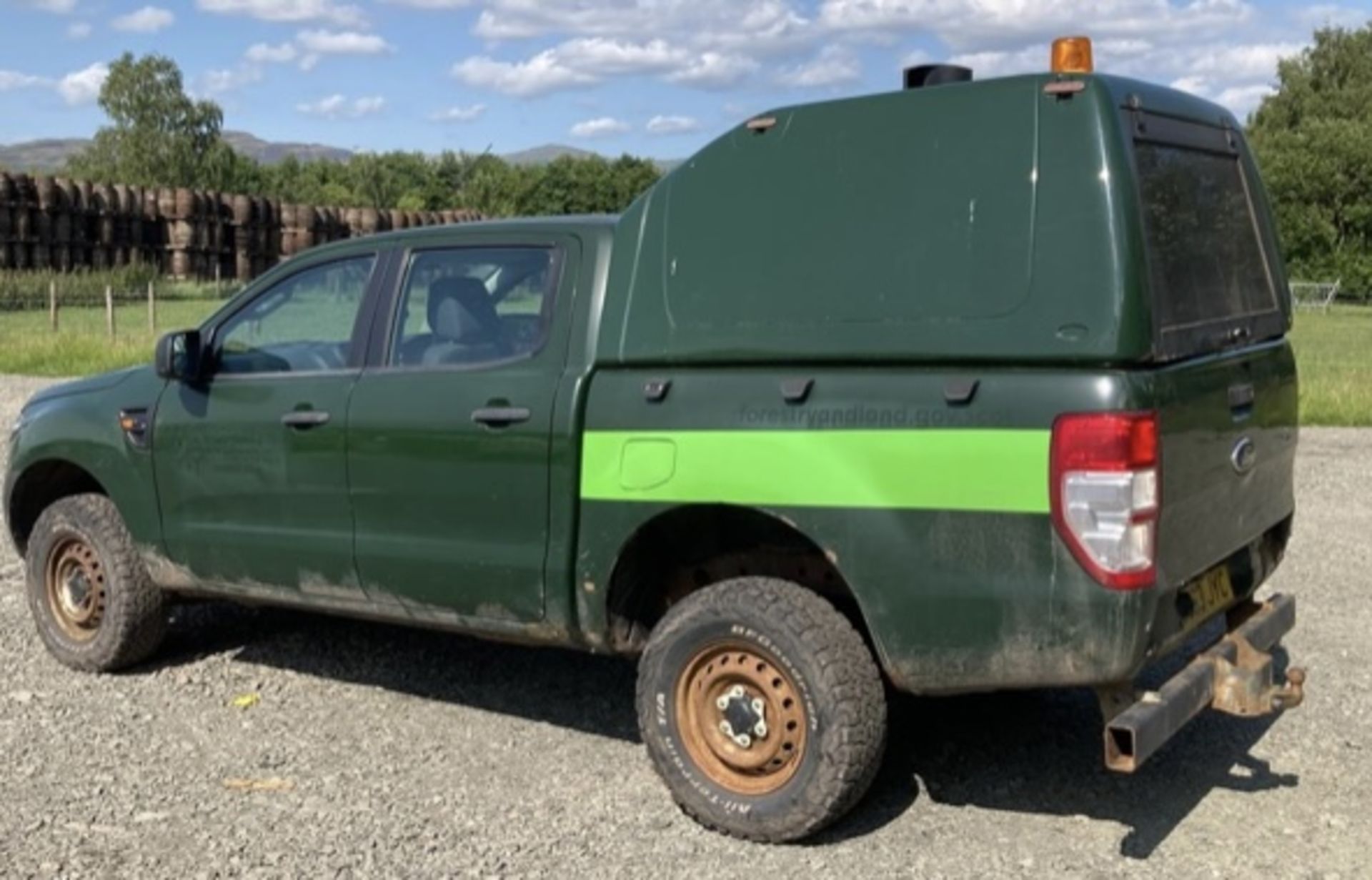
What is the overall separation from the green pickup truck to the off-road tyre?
2.10ft

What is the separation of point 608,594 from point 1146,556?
1.74 metres

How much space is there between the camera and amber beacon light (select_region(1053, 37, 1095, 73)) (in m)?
4.45

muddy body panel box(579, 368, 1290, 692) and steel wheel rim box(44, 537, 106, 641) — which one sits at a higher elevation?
muddy body panel box(579, 368, 1290, 692)

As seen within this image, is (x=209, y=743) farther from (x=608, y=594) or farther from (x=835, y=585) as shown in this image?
(x=835, y=585)

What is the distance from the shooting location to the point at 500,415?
5.14 m

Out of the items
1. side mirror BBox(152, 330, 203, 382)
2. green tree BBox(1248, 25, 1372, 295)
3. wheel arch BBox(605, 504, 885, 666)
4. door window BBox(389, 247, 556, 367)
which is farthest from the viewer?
green tree BBox(1248, 25, 1372, 295)

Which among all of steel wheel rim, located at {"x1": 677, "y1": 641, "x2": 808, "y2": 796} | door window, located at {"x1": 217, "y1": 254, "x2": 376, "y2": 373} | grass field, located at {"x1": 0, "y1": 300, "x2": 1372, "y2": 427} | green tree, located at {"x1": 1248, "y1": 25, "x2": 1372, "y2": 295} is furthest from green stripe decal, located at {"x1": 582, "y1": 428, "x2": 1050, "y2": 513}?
green tree, located at {"x1": 1248, "y1": 25, "x2": 1372, "y2": 295}

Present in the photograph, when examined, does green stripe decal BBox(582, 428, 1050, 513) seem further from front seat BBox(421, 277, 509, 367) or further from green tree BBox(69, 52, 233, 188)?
green tree BBox(69, 52, 233, 188)

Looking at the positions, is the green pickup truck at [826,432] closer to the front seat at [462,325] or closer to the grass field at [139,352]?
the front seat at [462,325]

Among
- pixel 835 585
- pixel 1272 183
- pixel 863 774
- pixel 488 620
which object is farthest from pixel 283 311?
pixel 1272 183

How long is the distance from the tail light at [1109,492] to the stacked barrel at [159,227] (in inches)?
1438

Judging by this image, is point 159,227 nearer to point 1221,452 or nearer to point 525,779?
point 525,779

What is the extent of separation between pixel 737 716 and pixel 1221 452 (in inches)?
65.1

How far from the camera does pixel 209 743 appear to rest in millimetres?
5695
